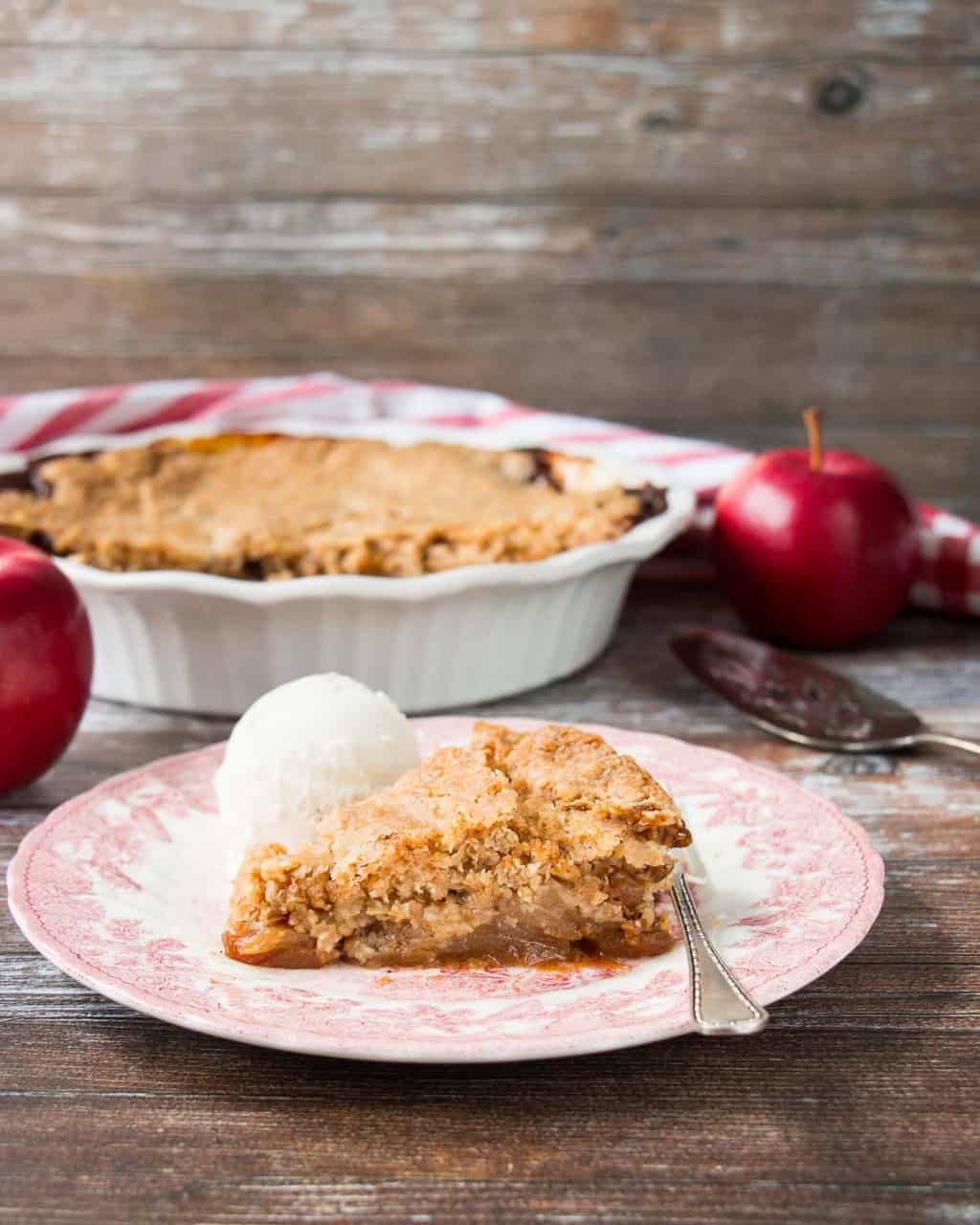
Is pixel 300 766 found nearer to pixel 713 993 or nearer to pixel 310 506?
pixel 713 993

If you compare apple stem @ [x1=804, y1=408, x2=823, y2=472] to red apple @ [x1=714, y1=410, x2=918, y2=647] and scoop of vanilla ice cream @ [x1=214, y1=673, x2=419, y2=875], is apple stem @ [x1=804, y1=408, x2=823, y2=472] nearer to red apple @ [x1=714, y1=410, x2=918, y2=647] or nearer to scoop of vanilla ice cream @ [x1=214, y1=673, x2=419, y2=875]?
red apple @ [x1=714, y1=410, x2=918, y2=647]

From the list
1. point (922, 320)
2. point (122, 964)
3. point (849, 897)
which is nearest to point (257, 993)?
point (122, 964)

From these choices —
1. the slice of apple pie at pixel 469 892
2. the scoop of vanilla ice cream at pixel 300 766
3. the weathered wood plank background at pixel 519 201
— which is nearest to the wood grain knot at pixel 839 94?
the weathered wood plank background at pixel 519 201

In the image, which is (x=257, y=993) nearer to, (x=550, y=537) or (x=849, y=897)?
(x=849, y=897)

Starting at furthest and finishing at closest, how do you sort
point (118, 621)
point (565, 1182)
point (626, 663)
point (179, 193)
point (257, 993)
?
1. point (179, 193)
2. point (626, 663)
3. point (118, 621)
4. point (257, 993)
5. point (565, 1182)

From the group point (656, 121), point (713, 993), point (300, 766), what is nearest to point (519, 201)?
point (656, 121)

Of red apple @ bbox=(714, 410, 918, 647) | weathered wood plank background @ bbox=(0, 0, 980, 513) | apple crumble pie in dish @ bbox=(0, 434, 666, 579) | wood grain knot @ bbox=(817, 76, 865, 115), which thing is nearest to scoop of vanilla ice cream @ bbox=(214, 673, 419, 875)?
apple crumble pie in dish @ bbox=(0, 434, 666, 579)

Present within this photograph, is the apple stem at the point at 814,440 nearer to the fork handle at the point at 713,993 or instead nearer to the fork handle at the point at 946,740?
the fork handle at the point at 946,740
